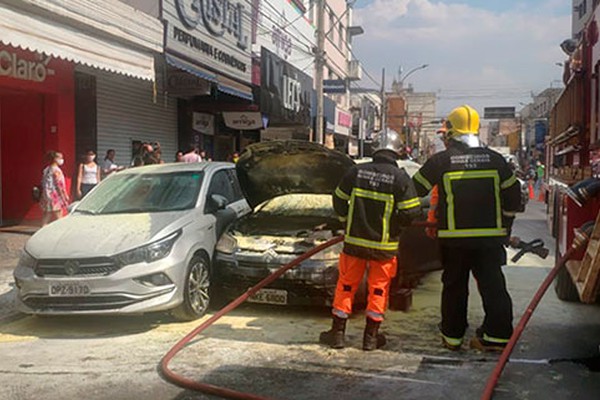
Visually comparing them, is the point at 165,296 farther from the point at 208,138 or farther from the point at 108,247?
the point at 208,138

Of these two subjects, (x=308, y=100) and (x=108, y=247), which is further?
(x=308, y=100)

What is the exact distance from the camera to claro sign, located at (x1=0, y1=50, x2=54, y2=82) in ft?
32.9

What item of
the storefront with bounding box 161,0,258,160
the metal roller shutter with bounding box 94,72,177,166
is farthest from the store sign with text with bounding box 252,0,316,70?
the metal roller shutter with bounding box 94,72,177,166

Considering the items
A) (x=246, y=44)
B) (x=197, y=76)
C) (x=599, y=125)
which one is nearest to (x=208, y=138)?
(x=246, y=44)

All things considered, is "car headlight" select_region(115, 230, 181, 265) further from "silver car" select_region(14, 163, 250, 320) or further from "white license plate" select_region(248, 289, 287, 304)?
"white license plate" select_region(248, 289, 287, 304)

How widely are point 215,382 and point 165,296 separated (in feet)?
4.83

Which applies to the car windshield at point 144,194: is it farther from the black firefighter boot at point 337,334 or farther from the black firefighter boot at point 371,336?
the black firefighter boot at point 371,336

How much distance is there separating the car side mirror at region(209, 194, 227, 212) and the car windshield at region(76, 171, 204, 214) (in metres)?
0.19

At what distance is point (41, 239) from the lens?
6047 mm

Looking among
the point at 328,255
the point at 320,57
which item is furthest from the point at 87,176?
the point at 320,57

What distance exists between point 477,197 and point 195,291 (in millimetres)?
2862

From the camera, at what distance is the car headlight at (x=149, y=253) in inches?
224

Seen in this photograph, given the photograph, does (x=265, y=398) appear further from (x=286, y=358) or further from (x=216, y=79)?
(x=216, y=79)

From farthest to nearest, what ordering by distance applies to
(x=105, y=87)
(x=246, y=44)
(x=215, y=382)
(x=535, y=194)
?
(x=535, y=194), (x=246, y=44), (x=105, y=87), (x=215, y=382)
